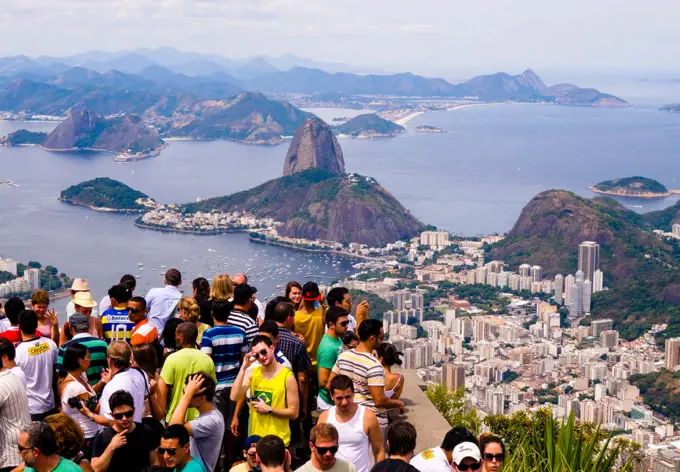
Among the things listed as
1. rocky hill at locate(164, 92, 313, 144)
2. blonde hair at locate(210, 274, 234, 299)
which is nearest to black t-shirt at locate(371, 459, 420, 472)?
blonde hair at locate(210, 274, 234, 299)

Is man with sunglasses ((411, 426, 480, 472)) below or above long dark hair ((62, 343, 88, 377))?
below

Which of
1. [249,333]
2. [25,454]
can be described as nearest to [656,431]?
[249,333]

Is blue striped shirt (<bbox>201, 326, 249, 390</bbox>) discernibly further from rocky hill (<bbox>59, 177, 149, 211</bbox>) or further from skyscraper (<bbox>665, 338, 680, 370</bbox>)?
rocky hill (<bbox>59, 177, 149, 211</bbox>)

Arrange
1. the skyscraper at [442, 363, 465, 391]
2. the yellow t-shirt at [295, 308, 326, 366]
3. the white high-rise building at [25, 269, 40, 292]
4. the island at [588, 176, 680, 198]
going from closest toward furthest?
the yellow t-shirt at [295, 308, 326, 366], the skyscraper at [442, 363, 465, 391], the white high-rise building at [25, 269, 40, 292], the island at [588, 176, 680, 198]

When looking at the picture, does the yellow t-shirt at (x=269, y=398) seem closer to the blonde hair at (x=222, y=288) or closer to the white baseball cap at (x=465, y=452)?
the white baseball cap at (x=465, y=452)

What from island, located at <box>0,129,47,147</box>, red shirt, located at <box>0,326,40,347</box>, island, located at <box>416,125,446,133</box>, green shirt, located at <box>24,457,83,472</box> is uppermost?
red shirt, located at <box>0,326,40,347</box>

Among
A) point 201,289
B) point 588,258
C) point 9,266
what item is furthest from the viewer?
point 588,258

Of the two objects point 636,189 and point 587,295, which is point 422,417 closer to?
point 587,295

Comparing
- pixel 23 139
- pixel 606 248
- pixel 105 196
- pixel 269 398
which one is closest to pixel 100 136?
pixel 23 139
